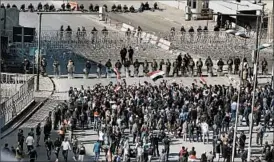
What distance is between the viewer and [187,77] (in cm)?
4612

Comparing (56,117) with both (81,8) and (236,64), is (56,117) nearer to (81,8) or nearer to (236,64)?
(236,64)

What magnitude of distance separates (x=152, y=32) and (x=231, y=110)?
25.1 m

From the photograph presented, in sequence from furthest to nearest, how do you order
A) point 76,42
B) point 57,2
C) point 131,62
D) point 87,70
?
1. point 57,2
2. point 76,42
3. point 131,62
4. point 87,70

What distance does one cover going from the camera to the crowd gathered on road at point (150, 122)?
3009 centimetres

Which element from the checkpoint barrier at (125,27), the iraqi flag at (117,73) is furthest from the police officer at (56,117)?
the checkpoint barrier at (125,27)

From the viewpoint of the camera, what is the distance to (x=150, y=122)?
33.3 metres

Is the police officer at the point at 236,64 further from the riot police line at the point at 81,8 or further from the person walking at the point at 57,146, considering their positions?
the riot police line at the point at 81,8

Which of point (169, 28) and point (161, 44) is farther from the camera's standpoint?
point (169, 28)

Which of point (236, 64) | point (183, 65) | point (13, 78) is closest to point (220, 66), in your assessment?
point (236, 64)

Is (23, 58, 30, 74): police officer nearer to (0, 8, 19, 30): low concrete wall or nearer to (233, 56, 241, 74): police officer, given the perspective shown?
(0, 8, 19, 30): low concrete wall

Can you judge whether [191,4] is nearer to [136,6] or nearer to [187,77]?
[136,6]

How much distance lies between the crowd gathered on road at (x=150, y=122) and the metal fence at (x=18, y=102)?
1.52 metres

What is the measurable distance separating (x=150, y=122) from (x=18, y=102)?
22.6 ft

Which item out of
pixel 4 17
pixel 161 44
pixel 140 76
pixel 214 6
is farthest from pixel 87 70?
pixel 214 6
